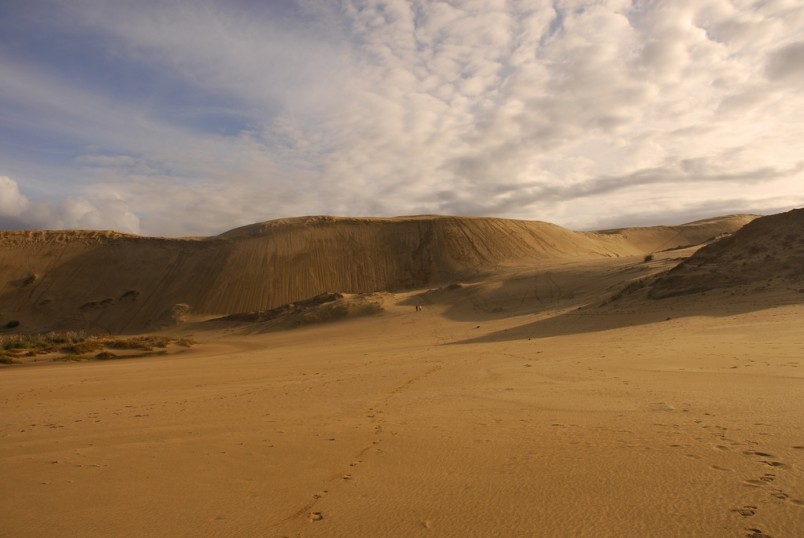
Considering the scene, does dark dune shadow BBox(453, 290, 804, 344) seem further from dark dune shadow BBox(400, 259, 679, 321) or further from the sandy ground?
dark dune shadow BBox(400, 259, 679, 321)

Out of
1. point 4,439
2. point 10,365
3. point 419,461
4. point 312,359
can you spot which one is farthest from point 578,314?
point 10,365

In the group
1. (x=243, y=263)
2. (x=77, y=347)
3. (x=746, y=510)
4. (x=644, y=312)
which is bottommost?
(x=746, y=510)

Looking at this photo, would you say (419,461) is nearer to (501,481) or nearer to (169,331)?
(501,481)

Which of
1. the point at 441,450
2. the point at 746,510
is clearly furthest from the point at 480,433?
the point at 746,510

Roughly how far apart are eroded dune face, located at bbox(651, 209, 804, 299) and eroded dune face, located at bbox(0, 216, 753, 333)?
20618 mm

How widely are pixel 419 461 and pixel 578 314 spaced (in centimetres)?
1532

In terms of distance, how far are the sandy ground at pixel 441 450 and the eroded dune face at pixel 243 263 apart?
31044 mm

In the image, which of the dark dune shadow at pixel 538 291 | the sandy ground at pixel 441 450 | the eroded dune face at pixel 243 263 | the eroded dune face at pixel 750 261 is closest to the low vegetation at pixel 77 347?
the sandy ground at pixel 441 450

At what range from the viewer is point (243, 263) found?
46.2 meters

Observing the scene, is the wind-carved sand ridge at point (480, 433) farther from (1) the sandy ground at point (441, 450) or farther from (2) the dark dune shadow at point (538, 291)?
(2) the dark dune shadow at point (538, 291)

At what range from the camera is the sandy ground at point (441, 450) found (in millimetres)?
3055

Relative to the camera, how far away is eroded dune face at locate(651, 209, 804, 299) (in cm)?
1616

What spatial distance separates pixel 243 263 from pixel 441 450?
4444 centimetres

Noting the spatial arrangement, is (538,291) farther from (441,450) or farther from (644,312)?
(441,450)
